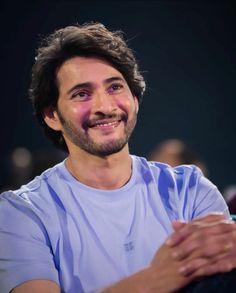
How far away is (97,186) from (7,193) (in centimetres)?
31

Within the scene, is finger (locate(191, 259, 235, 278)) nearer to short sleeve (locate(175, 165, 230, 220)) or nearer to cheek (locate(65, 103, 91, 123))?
short sleeve (locate(175, 165, 230, 220))

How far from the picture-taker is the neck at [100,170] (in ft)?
6.63

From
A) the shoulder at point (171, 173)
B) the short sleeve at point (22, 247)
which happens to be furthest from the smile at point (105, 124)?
the short sleeve at point (22, 247)

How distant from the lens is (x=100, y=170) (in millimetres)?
2029

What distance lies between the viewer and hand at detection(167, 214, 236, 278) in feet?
4.78

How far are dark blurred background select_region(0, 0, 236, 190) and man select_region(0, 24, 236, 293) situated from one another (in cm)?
367

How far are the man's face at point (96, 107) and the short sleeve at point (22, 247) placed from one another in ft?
1.10

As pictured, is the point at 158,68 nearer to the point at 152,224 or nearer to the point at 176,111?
the point at 176,111

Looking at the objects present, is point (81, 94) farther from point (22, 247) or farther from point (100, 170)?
point (22, 247)

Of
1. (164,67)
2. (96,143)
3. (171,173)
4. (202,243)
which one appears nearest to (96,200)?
(96,143)

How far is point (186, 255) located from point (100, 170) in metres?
0.61

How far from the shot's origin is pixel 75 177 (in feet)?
6.68

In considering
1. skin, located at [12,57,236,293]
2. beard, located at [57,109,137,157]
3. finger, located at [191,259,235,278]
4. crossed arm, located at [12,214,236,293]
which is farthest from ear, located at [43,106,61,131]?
finger, located at [191,259,235,278]

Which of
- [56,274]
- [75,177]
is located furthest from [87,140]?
[56,274]
